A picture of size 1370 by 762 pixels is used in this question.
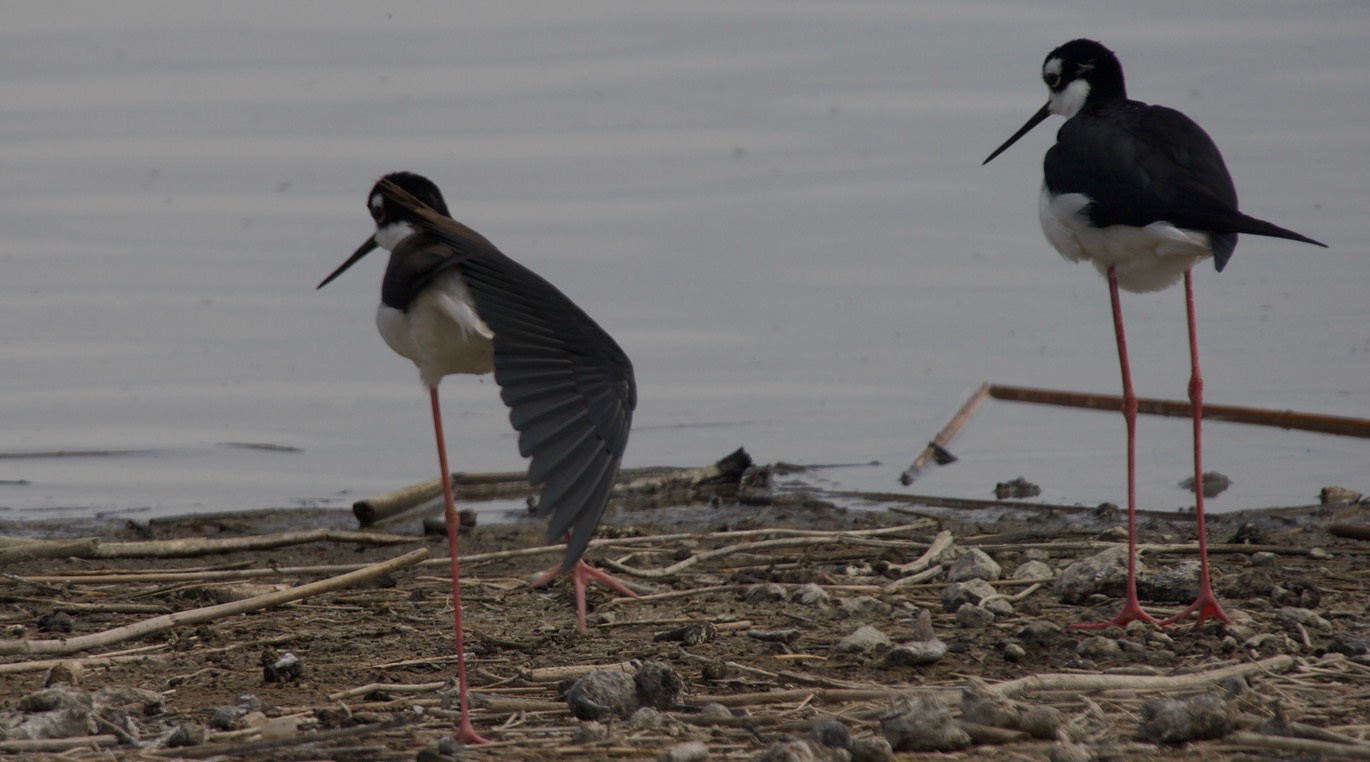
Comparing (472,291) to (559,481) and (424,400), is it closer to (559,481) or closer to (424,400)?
(559,481)

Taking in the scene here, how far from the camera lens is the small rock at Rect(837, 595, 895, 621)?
546cm

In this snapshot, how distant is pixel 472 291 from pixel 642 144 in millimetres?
8450

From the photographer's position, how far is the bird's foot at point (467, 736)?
13.8 ft

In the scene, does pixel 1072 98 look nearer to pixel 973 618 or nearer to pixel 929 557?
pixel 929 557

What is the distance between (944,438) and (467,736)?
4.28 m

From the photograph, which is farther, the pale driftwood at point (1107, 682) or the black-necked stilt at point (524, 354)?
the pale driftwood at point (1107, 682)

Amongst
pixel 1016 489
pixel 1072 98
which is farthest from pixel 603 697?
pixel 1016 489

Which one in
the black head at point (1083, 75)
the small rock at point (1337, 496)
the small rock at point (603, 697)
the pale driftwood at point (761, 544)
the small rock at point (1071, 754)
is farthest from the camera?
the small rock at point (1337, 496)

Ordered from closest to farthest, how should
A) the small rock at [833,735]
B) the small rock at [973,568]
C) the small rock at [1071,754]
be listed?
the small rock at [1071,754], the small rock at [833,735], the small rock at [973,568]

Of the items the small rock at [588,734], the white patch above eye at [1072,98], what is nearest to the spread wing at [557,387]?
the small rock at [588,734]

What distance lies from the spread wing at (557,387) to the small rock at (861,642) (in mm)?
943

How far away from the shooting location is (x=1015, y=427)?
8625 mm

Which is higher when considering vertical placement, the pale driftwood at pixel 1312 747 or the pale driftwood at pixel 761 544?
the pale driftwood at pixel 761 544

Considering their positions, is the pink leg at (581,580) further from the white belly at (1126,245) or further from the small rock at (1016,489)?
the small rock at (1016,489)
